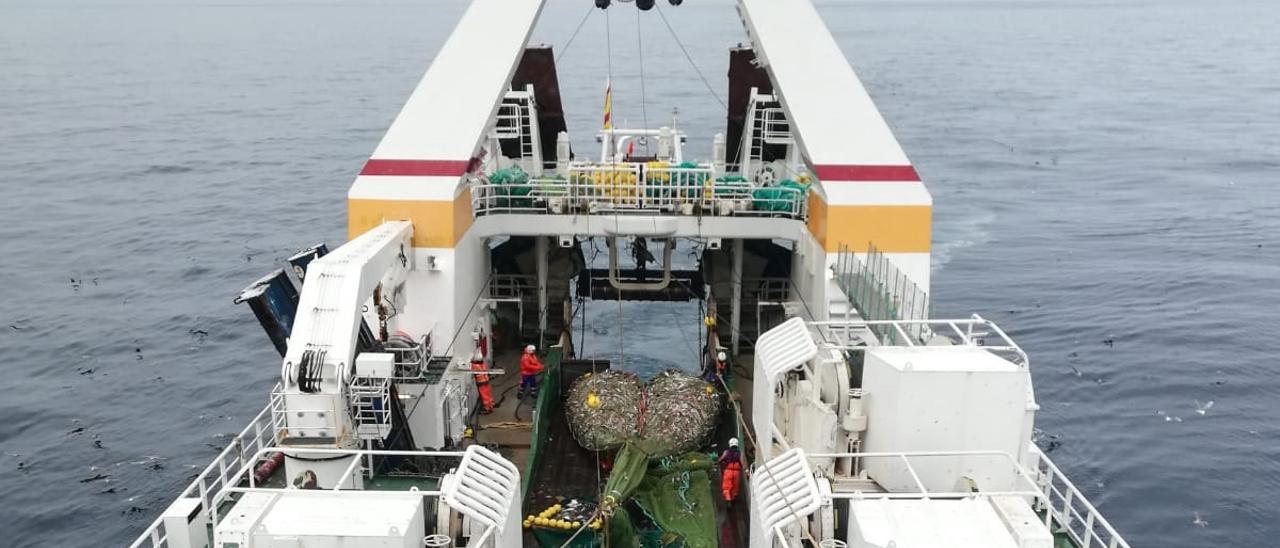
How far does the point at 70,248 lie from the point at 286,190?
530 inches

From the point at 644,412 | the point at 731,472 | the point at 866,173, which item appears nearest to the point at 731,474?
the point at 731,472

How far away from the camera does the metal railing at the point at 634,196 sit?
66.2 ft

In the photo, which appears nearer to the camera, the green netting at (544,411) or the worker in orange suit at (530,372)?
the green netting at (544,411)

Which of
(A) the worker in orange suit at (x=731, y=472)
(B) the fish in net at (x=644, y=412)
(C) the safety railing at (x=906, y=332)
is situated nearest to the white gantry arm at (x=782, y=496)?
(C) the safety railing at (x=906, y=332)

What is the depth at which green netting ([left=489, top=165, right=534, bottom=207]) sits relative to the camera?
20484 mm

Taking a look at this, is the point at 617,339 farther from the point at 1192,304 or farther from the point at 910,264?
the point at 1192,304

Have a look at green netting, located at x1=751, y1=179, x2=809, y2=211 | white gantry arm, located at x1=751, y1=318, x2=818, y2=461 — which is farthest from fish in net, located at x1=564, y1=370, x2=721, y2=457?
green netting, located at x1=751, y1=179, x2=809, y2=211

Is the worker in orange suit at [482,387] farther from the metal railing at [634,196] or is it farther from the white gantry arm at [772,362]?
the white gantry arm at [772,362]

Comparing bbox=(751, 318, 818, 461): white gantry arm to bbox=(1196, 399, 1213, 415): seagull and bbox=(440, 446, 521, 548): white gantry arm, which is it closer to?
bbox=(440, 446, 521, 548): white gantry arm

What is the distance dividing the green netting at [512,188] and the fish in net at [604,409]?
4308 millimetres

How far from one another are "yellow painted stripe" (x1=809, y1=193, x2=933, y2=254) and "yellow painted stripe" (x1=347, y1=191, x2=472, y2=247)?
7.04m

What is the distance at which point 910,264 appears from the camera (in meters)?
18.3

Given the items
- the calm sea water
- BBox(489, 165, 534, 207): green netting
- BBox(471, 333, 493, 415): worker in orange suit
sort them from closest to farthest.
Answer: BBox(471, 333, 493, 415): worker in orange suit < BBox(489, 165, 534, 207): green netting < the calm sea water

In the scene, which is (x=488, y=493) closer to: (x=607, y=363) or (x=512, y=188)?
(x=607, y=363)
